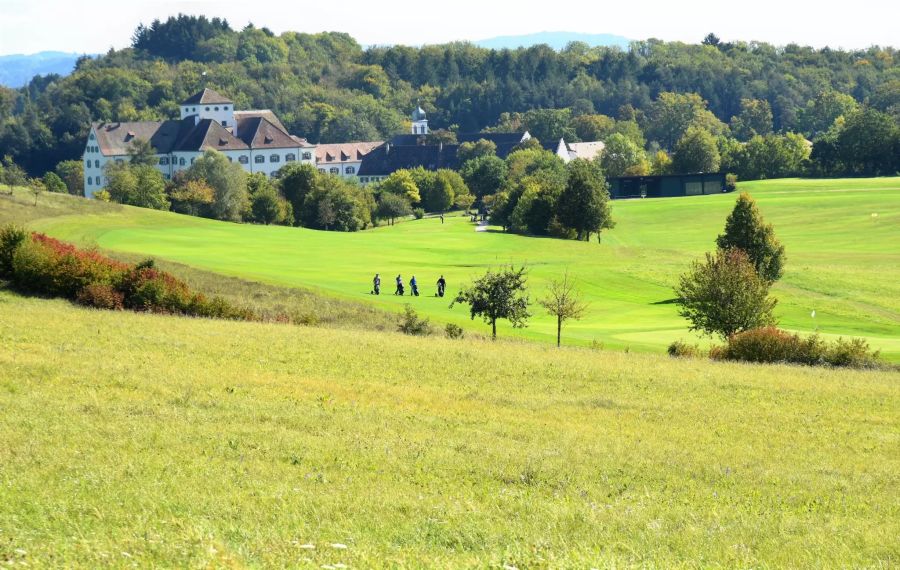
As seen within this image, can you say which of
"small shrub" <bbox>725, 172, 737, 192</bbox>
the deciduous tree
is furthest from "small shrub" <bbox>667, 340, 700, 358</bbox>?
"small shrub" <bbox>725, 172, 737, 192</bbox>

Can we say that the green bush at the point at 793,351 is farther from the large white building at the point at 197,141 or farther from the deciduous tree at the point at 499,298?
the large white building at the point at 197,141

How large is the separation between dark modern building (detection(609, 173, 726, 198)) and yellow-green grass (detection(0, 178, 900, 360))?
25061mm

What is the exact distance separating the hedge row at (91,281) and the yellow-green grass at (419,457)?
257 inches

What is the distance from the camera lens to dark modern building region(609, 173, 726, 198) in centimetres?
14800

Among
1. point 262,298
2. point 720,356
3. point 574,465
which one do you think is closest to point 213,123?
point 262,298

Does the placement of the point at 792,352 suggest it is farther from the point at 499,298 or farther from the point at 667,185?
the point at 667,185

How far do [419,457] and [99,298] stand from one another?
72.3ft

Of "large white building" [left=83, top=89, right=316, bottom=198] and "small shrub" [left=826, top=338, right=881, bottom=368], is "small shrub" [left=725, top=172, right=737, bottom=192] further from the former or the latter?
"small shrub" [left=826, top=338, right=881, bottom=368]

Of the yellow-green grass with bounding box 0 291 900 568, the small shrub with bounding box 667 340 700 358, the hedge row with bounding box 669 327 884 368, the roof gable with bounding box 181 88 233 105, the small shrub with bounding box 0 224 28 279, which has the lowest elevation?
→ the small shrub with bounding box 667 340 700 358

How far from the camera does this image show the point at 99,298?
3688 cm

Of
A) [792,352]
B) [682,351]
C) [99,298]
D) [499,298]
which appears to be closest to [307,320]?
[499,298]

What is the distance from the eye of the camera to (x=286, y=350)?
2936 cm

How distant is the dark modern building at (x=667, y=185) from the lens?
486 feet

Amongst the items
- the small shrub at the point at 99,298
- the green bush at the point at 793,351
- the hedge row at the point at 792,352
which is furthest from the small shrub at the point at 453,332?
the small shrub at the point at 99,298
